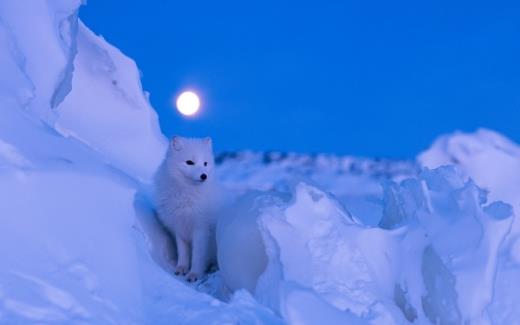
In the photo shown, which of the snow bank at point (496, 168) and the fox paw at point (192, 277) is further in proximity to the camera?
the fox paw at point (192, 277)

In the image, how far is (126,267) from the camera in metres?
2.88

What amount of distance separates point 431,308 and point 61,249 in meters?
2.22

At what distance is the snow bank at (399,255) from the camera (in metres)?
3.44

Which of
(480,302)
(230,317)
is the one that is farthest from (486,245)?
(230,317)

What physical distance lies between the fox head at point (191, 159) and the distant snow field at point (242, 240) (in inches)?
18.1

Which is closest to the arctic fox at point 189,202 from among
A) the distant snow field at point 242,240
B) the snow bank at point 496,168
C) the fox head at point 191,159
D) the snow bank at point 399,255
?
the fox head at point 191,159

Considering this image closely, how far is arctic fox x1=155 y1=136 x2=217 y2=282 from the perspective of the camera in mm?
5195

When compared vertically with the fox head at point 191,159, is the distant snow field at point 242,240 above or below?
below

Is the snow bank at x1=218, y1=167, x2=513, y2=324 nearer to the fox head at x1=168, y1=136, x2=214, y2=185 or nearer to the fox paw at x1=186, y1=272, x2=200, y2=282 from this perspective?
the fox paw at x1=186, y1=272, x2=200, y2=282

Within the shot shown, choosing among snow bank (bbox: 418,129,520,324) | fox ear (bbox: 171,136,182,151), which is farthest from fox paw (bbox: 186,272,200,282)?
snow bank (bbox: 418,129,520,324)

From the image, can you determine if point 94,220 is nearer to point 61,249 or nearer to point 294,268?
point 61,249


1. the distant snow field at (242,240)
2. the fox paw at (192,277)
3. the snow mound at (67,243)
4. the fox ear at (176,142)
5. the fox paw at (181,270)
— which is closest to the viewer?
the snow mound at (67,243)

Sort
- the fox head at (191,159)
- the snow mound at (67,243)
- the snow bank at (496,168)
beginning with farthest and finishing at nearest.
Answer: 1. the fox head at (191,159)
2. the snow bank at (496,168)
3. the snow mound at (67,243)

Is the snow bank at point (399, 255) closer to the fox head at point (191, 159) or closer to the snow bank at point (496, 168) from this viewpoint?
the snow bank at point (496, 168)
